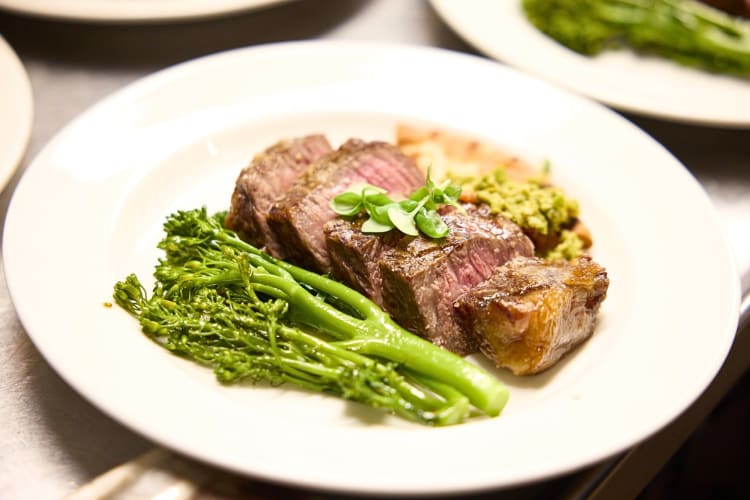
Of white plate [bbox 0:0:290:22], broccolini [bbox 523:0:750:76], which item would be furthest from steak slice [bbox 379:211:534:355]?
white plate [bbox 0:0:290:22]

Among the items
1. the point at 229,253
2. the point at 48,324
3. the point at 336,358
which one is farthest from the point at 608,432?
the point at 48,324

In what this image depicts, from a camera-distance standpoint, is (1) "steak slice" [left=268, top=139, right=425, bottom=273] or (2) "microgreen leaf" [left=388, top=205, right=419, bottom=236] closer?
(2) "microgreen leaf" [left=388, top=205, right=419, bottom=236]

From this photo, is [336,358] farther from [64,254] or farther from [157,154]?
[157,154]

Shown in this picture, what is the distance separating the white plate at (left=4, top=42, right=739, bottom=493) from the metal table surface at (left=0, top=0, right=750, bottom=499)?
0.23 meters

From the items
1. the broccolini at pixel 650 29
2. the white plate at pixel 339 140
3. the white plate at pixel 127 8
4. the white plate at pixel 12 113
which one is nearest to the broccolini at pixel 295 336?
the white plate at pixel 339 140

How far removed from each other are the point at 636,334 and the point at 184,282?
1.48 meters

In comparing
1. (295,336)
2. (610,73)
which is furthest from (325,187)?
(610,73)

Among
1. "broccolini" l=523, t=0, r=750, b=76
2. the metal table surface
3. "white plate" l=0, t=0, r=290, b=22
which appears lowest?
the metal table surface

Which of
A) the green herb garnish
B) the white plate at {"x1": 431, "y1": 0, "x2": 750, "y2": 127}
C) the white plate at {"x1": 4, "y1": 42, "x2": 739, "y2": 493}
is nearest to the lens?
the white plate at {"x1": 4, "y1": 42, "x2": 739, "y2": 493}

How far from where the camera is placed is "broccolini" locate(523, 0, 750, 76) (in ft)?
12.8

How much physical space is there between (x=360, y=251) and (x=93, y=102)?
6.12 feet

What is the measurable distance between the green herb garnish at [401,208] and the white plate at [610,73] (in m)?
1.26

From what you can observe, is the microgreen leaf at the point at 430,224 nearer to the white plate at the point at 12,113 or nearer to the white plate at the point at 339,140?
the white plate at the point at 339,140

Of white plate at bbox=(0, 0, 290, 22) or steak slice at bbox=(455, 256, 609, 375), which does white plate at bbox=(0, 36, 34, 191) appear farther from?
steak slice at bbox=(455, 256, 609, 375)
